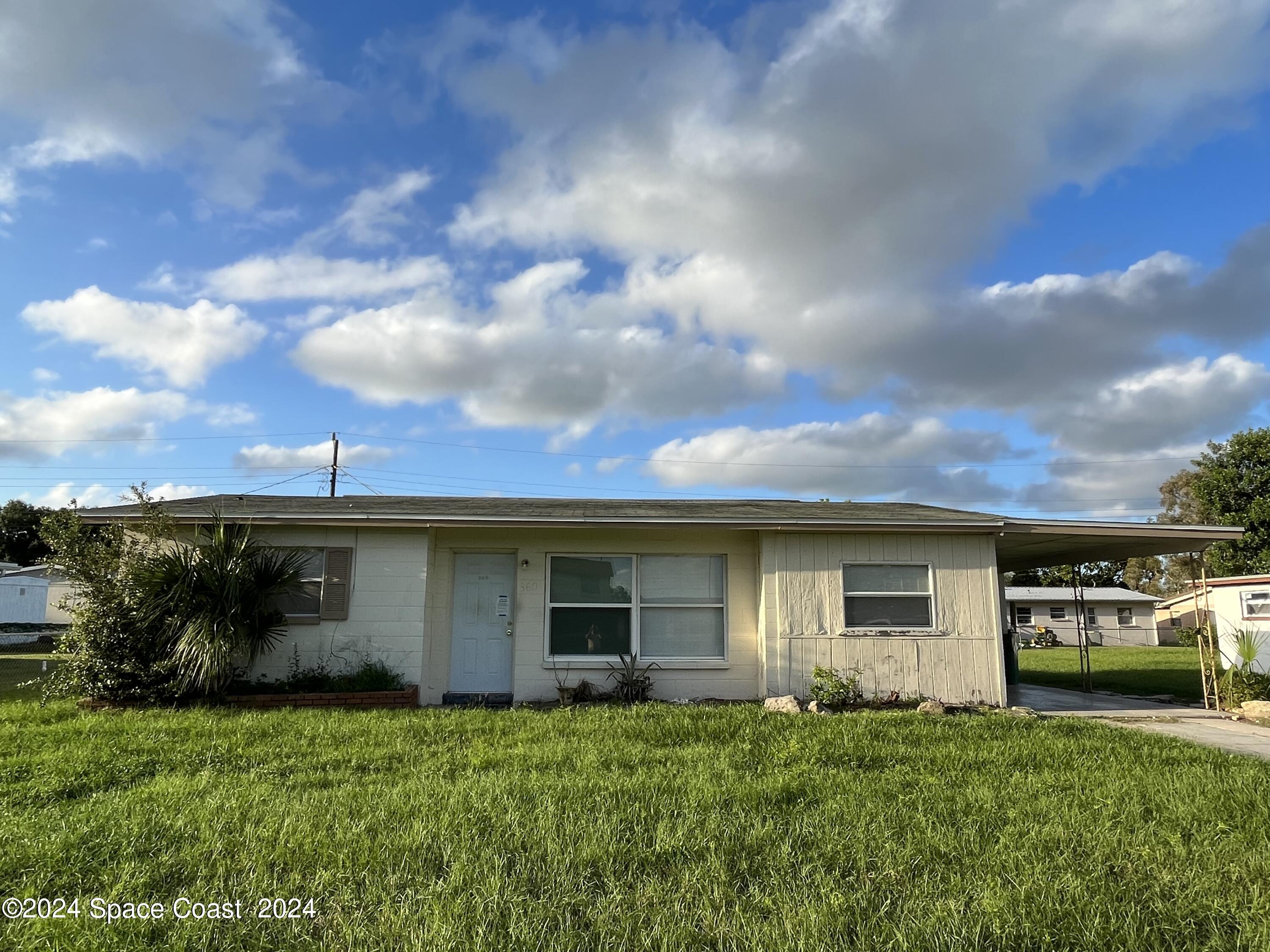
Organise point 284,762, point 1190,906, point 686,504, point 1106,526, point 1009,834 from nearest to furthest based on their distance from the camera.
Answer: point 1190,906
point 1009,834
point 284,762
point 1106,526
point 686,504

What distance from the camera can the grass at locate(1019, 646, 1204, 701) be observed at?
15.4m

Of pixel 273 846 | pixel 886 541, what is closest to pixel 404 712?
pixel 273 846

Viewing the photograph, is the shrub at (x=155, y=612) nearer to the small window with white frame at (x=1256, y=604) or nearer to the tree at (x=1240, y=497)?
the small window with white frame at (x=1256, y=604)

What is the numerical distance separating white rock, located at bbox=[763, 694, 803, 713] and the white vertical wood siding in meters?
0.50

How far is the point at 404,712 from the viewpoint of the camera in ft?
30.2

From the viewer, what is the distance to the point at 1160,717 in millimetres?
10531

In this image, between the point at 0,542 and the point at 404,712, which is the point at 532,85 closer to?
the point at 404,712

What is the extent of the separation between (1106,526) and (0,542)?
53.8 meters

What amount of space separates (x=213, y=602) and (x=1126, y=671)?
2117 centimetres

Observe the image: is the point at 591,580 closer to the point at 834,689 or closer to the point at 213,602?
the point at 834,689

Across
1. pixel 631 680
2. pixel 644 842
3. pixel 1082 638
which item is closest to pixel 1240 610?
pixel 1082 638

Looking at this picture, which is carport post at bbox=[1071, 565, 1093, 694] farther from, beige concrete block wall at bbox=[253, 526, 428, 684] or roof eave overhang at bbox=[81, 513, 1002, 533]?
beige concrete block wall at bbox=[253, 526, 428, 684]

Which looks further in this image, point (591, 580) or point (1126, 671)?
point (1126, 671)

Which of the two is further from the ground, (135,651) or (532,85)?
(532,85)
